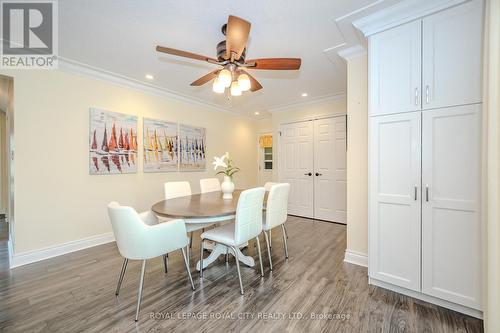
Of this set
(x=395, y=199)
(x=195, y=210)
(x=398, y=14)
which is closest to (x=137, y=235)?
(x=195, y=210)

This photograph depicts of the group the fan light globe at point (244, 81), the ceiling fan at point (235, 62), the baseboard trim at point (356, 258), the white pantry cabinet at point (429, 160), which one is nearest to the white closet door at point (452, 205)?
the white pantry cabinet at point (429, 160)

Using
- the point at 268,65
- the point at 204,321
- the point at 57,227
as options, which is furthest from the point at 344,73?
the point at 57,227

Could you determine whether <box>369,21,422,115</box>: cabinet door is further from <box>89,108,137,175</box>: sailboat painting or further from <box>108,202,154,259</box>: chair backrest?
<box>89,108,137,175</box>: sailboat painting

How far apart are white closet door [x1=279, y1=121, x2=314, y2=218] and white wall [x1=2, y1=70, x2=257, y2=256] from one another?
283cm

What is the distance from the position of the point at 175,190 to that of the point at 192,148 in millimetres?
1493

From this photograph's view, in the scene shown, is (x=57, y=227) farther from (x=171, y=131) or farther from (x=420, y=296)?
(x=420, y=296)

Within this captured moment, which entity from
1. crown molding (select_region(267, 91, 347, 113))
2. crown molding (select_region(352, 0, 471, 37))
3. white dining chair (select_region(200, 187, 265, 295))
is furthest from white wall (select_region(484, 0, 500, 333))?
crown molding (select_region(267, 91, 347, 113))

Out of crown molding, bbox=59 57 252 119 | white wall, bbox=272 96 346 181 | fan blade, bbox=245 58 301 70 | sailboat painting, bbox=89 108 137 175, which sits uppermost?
crown molding, bbox=59 57 252 119

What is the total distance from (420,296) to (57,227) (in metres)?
4.02

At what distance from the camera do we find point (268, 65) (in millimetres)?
1942

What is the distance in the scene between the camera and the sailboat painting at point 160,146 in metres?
3.67

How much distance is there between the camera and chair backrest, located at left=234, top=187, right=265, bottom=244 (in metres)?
1.98

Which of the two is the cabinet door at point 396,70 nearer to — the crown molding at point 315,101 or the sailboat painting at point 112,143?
the crown molding at point 315,101

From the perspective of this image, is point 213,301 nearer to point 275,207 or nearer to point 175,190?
point 275,207
